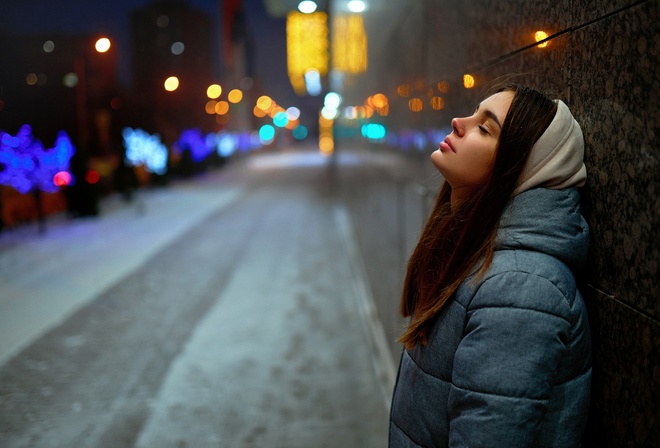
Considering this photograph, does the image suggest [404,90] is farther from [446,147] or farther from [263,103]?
[263,103]

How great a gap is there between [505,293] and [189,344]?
5805 millimetres

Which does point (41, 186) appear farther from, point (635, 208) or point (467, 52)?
point (635, 208)

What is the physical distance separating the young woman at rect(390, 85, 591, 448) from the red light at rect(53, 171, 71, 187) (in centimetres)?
1649

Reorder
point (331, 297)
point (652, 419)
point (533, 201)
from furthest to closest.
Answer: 1. point (331, 297)
2. point (533, 201)
3. point (652, 419)

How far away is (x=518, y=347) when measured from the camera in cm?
150

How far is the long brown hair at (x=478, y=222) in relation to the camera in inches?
66.0

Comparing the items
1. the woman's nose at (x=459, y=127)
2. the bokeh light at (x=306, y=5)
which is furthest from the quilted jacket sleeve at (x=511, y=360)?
the bokeh light at (x=306, y=5)

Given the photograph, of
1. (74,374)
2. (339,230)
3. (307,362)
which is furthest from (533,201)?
(339,230)

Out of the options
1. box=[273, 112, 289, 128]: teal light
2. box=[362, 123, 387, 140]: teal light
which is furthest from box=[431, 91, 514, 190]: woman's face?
box=[273, 112, 289, 128]: teal light

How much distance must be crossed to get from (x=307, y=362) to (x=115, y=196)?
19245 millimetres

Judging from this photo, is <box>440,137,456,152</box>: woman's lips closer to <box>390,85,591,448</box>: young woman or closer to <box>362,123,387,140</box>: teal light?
<box>390,85,591,448</box>: young woman

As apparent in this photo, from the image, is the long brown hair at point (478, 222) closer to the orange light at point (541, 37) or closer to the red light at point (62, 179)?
the orange light at point (541, 37)

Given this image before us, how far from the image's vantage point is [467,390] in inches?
61.7

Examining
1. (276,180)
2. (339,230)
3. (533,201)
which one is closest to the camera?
(533,201)
